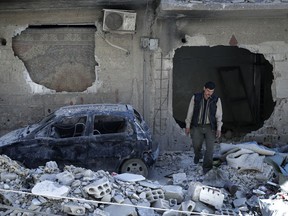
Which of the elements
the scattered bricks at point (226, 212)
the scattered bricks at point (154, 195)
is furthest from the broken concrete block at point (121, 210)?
the scattered bricks at point (226, 212)

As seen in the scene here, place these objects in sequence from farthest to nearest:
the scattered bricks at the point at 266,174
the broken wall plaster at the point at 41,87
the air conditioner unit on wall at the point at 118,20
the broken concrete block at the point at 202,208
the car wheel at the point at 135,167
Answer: the broken wall plaster at the point at 41,87 < the air conditioner unit on wall at the point at 118,20 < the car wheel at the point at 135,167 < the scattered bricks at the point at 266,174 < the broken concrete block at the point at 202,208

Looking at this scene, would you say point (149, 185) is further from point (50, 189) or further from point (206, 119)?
point (206, 119)

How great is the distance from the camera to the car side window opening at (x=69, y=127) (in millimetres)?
10295

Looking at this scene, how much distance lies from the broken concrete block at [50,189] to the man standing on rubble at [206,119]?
11.9 feet

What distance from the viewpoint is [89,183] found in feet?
25.1

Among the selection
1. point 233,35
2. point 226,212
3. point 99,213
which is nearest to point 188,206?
point 226,212

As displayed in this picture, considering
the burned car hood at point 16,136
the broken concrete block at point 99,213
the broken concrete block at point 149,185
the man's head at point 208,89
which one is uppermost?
the man's head at point 208,89

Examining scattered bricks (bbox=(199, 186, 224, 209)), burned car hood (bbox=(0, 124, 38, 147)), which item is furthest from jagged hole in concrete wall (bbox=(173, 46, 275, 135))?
scattered bricks (bbox=(199, 186, 224, 209))

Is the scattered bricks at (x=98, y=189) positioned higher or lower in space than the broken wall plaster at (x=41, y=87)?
lower

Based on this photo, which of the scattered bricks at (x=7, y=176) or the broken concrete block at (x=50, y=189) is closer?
the broken concrete block at (x=50, y=189)

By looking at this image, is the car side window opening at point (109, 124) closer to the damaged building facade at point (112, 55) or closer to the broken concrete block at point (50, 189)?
the damaged building facade at point (112, 55)

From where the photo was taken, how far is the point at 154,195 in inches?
305

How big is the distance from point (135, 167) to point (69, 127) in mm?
1759

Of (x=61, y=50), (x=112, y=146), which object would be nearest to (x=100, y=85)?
(x=61, y=50)
